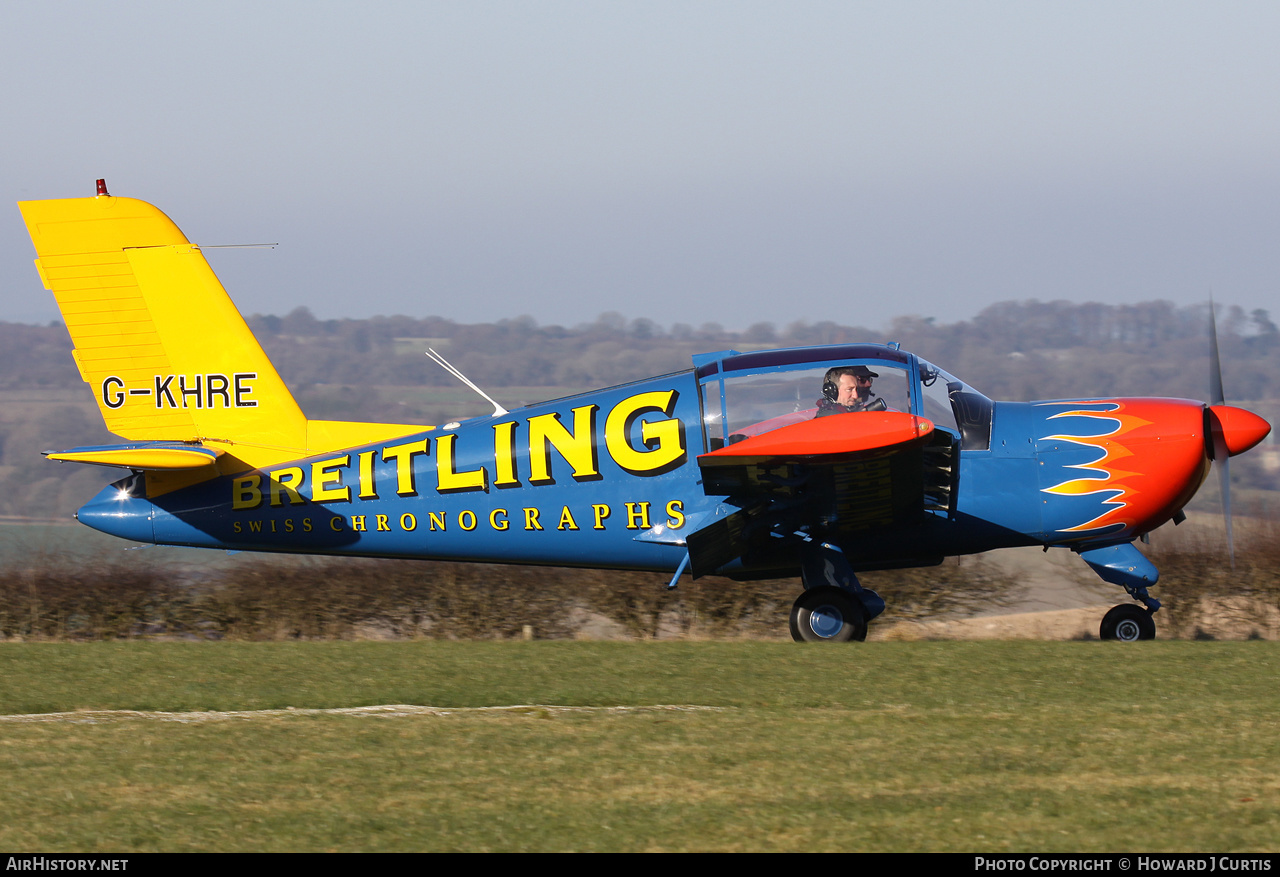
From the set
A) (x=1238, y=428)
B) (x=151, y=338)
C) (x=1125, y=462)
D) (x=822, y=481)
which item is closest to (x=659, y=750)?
(x=822, y=481)

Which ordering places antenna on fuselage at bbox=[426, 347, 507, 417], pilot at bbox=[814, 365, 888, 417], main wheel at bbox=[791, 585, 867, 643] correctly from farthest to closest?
antenna on fuselage at bbox=[426, 347, 507, 417]
main wheel at bbox=[791, 585, 867, 643]
pilot at bbox=[814, 365, 888, 417]

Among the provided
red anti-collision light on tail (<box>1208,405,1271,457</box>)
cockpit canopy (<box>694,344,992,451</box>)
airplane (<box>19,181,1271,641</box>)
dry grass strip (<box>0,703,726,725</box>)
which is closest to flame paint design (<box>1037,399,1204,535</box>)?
airplane (<box>19,181,1271,641</box>)

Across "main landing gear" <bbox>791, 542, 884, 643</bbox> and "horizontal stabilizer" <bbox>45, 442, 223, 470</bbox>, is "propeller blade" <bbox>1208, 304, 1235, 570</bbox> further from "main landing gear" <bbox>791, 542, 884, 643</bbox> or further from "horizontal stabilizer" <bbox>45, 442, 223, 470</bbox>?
"horizontal stabilizer" <bbox>45, 442, 223, 470</bbox>

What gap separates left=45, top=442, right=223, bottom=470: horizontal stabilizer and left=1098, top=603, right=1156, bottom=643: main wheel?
7104mm

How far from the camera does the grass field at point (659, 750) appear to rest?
167 inches

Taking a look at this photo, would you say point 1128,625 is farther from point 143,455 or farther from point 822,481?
point 143,455

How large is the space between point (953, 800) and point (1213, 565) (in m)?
11.1

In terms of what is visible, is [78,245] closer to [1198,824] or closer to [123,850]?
[123,850]

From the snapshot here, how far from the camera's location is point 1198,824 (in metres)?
4.21

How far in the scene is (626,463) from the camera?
8922 mm

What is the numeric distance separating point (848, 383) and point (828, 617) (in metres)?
1.81

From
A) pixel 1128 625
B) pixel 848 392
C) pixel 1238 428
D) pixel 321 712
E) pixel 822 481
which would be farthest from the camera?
pixel 1128 625

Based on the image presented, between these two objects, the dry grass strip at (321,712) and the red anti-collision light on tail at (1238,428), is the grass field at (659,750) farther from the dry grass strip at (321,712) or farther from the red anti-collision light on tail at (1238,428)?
the red anti-collision light on tail at (1238,428)

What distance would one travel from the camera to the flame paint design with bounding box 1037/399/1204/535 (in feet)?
28.2
